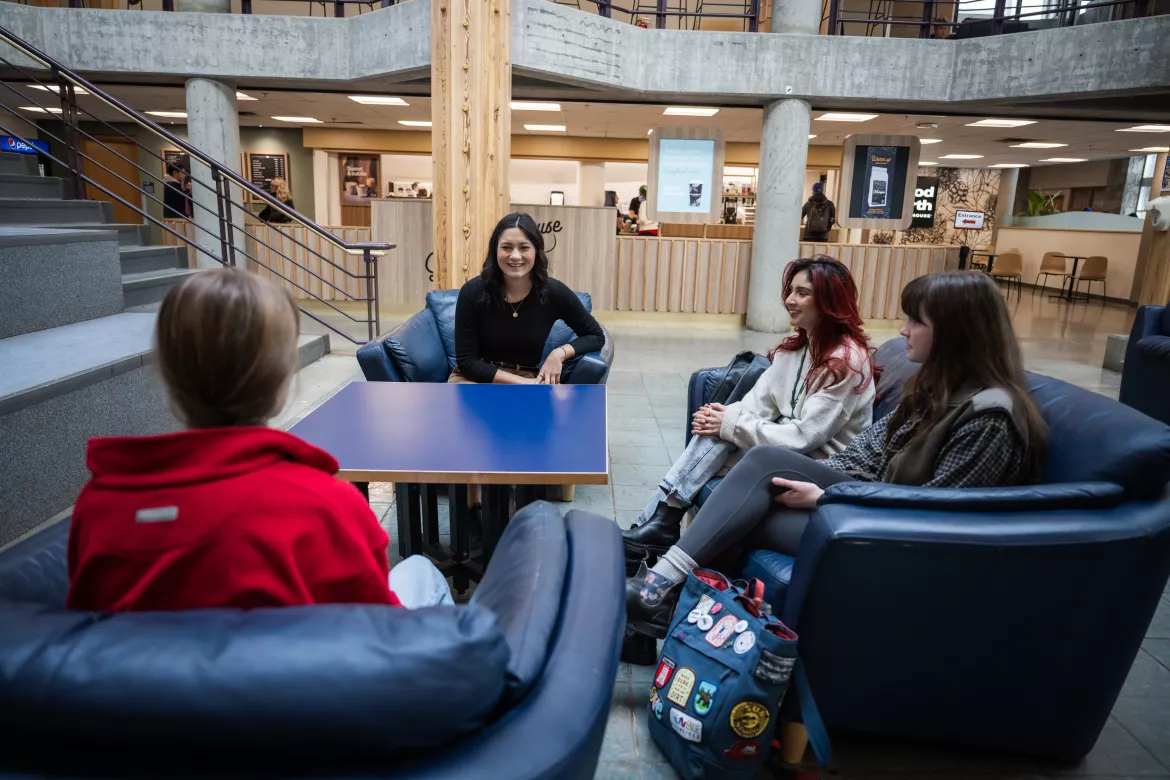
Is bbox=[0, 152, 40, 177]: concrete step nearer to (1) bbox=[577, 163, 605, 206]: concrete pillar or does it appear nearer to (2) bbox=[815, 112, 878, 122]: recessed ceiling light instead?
(2) bbox=[815, 112, 878, 122]: recessed ceiling light

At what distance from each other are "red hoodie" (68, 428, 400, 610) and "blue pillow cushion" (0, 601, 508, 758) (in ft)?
0.26

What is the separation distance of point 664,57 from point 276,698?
8.45m

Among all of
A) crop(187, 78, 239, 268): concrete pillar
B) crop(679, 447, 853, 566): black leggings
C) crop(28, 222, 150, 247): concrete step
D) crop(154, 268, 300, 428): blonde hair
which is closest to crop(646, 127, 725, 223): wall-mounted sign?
crop(187, 78, 239, 268): concrete pillar

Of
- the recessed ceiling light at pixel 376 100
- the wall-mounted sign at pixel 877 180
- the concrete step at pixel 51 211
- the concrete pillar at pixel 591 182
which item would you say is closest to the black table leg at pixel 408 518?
the concrete step at pixel 51 211

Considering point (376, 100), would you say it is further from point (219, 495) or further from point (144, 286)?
point (219, 495)

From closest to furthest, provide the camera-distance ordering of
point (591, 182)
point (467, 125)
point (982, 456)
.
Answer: point (982, 456) < point (467, 125) < point (591, 182)

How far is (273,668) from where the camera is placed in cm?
77

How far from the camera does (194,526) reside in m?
0.90

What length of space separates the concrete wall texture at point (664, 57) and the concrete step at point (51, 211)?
2930 millimetres

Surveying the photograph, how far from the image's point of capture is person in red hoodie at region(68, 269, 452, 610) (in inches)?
35.6

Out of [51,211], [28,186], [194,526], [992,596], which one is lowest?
[992,596]

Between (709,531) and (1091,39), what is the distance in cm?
831

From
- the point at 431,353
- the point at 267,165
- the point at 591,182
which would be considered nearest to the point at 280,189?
the point at 267,165

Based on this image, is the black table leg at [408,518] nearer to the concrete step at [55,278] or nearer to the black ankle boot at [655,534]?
the black ankle boot at [655,534]
